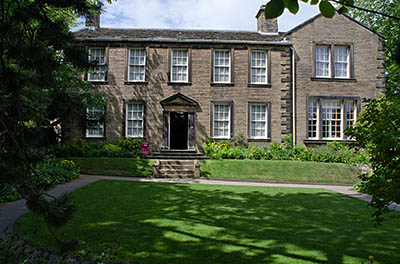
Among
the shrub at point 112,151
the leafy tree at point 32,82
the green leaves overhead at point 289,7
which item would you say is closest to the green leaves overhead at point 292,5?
the green leaves overhead at point 289,7

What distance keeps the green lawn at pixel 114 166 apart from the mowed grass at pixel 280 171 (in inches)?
121

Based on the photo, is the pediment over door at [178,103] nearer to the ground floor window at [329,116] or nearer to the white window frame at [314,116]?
the white window frame at [314,116]

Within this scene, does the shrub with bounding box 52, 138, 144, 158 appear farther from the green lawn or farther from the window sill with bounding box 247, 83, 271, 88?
the window sill with bounding box 247, 83, 271, 88

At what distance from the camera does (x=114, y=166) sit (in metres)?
14.4

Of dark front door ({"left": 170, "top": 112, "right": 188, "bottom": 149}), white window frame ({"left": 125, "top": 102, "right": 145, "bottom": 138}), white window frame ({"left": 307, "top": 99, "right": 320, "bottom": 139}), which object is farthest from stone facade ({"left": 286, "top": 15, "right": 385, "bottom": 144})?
white window frame ({"left": 125, "top": 102, "right": 145, "bottom": 138})

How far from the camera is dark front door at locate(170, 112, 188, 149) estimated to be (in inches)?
752

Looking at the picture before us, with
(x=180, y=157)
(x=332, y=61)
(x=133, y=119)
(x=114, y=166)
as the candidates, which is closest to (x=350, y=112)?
(x=332, y=61)

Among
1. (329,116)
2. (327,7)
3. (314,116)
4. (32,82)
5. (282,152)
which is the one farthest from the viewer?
(329,116)

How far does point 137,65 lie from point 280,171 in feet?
37.9

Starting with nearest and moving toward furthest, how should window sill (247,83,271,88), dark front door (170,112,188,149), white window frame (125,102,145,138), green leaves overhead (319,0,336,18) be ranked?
green leaves overhead (319,0,336,18), white window frame (125,102,145,138), window sill (247,83,271,88), dark front door (170,112,188,149)

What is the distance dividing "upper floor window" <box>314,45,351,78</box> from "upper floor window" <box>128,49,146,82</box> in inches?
466

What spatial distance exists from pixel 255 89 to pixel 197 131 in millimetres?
4873

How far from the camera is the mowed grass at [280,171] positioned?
14109mm

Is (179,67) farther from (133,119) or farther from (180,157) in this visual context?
(180,157)
